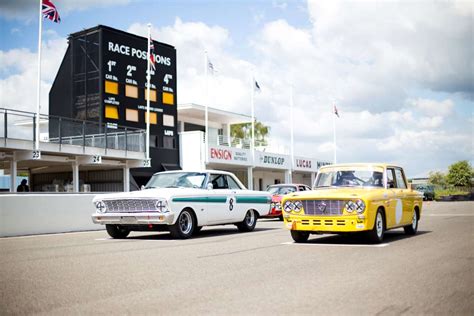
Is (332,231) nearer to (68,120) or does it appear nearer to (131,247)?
(131,247)

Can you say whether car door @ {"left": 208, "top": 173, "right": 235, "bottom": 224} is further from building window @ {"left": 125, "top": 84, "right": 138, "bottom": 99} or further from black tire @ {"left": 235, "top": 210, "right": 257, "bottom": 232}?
building window @ {"left": 125, "top": 84, "right": 138, "bottom": 99}

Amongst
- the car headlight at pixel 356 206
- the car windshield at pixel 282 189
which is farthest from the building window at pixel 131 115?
the car headlight at pixel 356 206

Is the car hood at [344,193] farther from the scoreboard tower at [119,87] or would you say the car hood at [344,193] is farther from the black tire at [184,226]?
the scoreboard tower at [119,87]

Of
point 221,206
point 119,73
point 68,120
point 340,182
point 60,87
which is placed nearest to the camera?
point 340,182

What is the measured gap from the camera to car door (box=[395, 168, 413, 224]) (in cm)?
1284

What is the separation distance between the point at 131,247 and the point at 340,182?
4.67 meters

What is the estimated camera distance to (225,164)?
145 ft

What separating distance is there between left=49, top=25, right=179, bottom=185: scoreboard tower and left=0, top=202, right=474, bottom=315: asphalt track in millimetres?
24539

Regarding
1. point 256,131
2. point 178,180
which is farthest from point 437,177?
point 178,180

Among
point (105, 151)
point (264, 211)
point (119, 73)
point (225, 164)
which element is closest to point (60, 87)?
point (119, 73)

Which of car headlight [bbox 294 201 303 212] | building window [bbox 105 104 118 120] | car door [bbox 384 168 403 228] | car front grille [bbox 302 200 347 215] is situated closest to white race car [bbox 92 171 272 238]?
car headlight [bbox 294 201 303 212]

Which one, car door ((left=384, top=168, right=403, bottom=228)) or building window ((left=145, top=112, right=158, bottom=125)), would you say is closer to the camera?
car door ((left=384, top=168, right=403, bottom=228))

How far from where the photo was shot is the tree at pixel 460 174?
114 metres

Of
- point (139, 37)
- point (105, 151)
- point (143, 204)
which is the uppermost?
point (139, 37)
